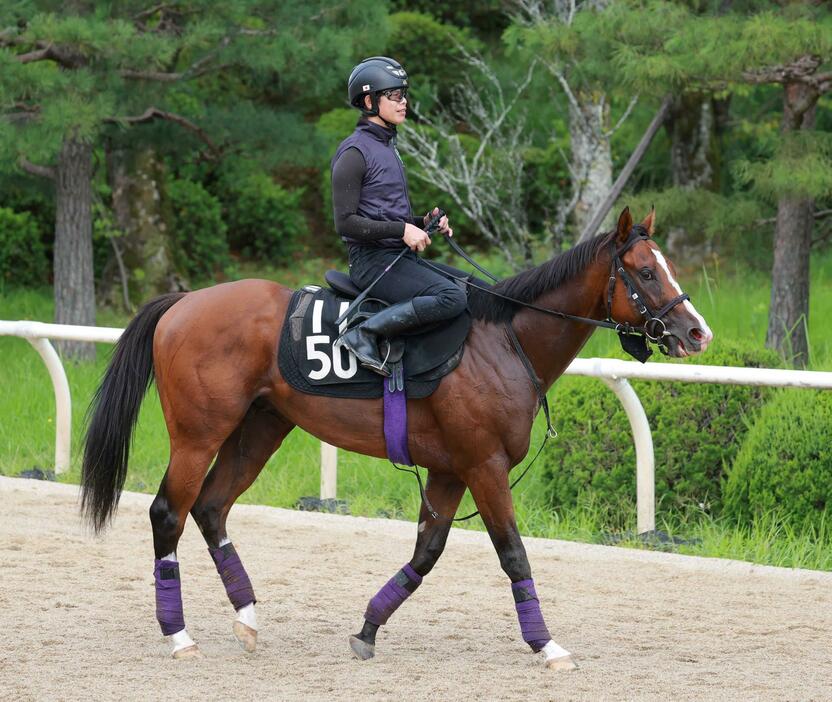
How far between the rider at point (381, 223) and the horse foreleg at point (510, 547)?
57 centimetres

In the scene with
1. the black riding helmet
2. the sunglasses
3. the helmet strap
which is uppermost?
the black riding helmet

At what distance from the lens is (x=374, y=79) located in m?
4.93

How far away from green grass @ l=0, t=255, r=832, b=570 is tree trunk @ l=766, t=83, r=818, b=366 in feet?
0.99

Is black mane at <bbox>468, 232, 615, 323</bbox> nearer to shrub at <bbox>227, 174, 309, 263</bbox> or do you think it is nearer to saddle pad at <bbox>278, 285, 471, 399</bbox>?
saddle pad at <bbox>278, 285, 471, 399</bbox>

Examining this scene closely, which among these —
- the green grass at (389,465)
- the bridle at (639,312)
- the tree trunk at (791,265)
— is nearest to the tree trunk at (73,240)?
the green grass at (389,465)

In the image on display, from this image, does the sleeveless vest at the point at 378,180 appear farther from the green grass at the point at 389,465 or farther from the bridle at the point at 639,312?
the green grass at the point at 389,465

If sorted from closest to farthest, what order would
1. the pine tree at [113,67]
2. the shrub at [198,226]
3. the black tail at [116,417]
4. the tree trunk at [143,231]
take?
the black tail at [116,417] < the pine tree at [113,67] < the tree trunk at [143,231] < the shrub at [198,226]

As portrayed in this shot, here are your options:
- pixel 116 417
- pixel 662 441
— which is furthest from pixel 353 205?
pixel 662 441

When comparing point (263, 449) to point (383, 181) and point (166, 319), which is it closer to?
point (166, 319)

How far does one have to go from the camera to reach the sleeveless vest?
4.92 metres

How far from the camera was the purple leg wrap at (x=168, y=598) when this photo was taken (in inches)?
195

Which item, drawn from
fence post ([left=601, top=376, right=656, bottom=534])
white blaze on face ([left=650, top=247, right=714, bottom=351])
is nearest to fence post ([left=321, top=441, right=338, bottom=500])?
fence post ([left=601, top=376, right=656, bottom=534])

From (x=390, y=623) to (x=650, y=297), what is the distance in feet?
6.09

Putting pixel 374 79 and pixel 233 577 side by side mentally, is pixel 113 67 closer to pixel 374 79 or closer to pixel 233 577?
pixel 374 79
